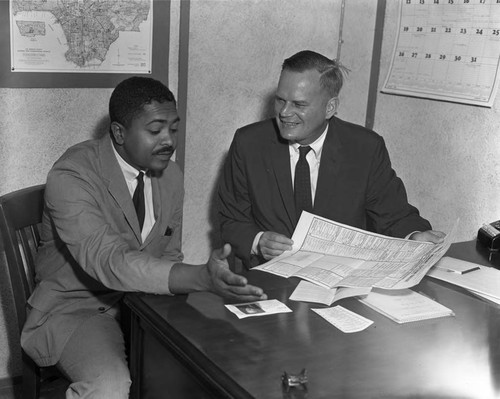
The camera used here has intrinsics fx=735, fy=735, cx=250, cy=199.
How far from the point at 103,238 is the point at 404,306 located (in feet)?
2.84

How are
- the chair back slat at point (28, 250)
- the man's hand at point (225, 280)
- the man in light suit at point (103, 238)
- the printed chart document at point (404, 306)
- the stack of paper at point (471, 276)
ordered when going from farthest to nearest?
the chair back slat at point (28, 250) → the stack of paper at point (471, 276) → the man in light suit at point (103, 238) → the printed chart document at point (404, 306) → the man's hand at point (225, 280)

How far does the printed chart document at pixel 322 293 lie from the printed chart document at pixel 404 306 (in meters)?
0.03

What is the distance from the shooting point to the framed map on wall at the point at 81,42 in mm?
2701

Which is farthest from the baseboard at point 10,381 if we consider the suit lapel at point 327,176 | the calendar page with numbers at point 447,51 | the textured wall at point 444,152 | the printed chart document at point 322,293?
the calendar page with numbers at point 447,51

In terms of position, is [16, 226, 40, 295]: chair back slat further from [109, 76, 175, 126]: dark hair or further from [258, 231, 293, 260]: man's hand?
[258, 231, 293, 260]: man's hand

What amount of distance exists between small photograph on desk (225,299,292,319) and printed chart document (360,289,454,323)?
24cm

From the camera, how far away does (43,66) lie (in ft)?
9.14

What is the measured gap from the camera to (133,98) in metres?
2.30

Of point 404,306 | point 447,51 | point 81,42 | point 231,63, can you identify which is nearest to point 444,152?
point 447,51

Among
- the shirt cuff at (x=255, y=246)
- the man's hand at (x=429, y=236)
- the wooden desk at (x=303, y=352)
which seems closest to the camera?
the wooden desk at (x=303, y=352)

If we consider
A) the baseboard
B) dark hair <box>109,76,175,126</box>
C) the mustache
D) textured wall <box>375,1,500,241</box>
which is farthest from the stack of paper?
the baseboard

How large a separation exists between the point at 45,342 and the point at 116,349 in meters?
0.23

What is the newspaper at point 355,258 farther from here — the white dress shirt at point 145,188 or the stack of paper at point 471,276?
the white dress shirt at point 145,188

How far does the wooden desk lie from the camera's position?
5.06 feet
